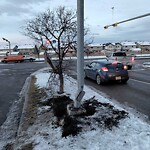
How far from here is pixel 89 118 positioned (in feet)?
21.6

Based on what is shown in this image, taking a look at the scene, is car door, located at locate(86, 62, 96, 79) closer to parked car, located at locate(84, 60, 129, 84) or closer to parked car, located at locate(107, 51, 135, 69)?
parked car, located at locate(84, 60, 129, 84)

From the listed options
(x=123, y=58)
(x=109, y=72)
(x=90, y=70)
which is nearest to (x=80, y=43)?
(x=109, y=72)

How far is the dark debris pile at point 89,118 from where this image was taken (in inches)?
235

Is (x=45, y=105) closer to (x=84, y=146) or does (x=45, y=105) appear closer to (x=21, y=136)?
(x=21, y=136)

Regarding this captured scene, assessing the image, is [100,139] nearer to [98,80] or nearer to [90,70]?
[98,80]

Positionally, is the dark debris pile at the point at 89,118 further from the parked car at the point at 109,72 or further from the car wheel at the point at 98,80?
the car wheel at the point at 98,80

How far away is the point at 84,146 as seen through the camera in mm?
5016

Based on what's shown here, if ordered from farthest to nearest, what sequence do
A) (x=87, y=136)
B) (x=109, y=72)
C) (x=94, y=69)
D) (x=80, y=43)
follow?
(x=94, y=69) → (x=109, y=72) → (x=80, y=43) → (x=87, y=136)

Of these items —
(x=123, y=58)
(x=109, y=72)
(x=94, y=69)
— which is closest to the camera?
(x=109, y=72)

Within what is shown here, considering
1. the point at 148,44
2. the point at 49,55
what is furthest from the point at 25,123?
the point at 148,44

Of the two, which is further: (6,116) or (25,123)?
(6,116)

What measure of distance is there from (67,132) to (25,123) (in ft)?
→ 6.13

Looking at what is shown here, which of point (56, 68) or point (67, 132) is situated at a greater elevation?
point (56, 68)

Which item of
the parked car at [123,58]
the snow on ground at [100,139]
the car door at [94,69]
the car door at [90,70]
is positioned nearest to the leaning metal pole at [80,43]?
the snow on ground at [100,139]
